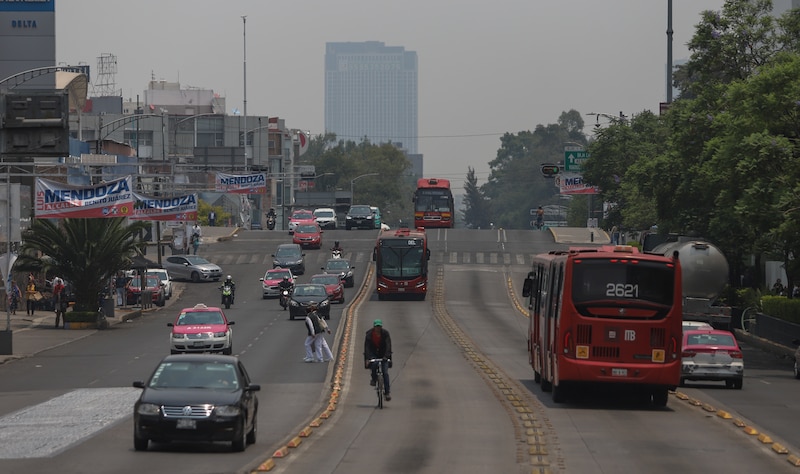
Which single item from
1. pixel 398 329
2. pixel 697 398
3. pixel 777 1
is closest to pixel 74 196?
pixel 398 329

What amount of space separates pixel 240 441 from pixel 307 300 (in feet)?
121

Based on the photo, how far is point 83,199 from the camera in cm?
4647

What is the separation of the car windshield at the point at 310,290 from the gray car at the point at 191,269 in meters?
21.5

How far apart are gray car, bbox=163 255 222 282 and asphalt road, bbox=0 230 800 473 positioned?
22015 millimetres

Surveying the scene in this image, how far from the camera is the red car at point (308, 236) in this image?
91000mm

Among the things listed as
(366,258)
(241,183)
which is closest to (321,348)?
(241,183)

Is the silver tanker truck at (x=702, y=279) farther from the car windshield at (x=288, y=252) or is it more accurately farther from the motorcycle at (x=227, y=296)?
the car windshield at (x=288, y=252)

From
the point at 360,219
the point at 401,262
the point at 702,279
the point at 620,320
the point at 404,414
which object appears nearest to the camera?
the point at 620,320

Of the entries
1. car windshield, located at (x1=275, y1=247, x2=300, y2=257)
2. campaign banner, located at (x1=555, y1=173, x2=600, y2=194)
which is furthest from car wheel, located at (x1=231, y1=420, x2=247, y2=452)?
campaign banner, located at (x1=555, y1=173, x2=600, y2=194)

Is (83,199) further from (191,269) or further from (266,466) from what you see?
(191,269)

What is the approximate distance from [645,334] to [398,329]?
1086 inches

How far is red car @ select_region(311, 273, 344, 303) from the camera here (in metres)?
63.9

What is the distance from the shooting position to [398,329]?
52094 millimetres

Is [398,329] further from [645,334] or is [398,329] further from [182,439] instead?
[182,439]
